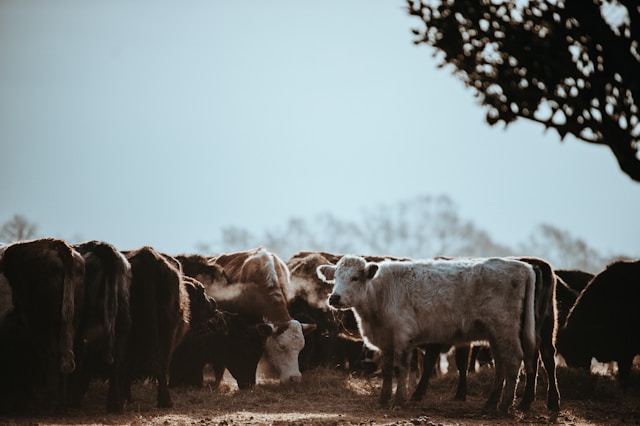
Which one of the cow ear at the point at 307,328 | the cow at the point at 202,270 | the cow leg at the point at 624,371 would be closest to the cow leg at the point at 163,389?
the cow ear at the point at 307,328

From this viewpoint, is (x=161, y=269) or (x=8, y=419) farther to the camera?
(x=161, y=269)

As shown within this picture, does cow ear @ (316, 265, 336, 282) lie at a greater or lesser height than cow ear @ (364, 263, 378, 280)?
lesser

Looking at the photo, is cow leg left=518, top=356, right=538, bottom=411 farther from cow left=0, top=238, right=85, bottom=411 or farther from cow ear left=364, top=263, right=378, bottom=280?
cow left=0, top=238, right=85, bottom=411

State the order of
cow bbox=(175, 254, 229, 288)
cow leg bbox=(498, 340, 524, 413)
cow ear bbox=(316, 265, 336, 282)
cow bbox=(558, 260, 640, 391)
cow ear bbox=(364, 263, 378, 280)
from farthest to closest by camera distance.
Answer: cow bbox=(175, 254, 229, 288)
cow bbox=(558, 260, 640, 391)
cow ear bbox=(316, 265, 336, 282)
cow ear bbox=(364, 263, 378, 280)
cow leg bbox=(498, 340, 524, 413)

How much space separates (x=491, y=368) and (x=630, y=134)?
5.20 m

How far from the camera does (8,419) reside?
8586mm

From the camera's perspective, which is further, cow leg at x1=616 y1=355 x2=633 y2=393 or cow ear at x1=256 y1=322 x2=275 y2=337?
cow ear at x1=256 y1=322 x2=275 y2=337

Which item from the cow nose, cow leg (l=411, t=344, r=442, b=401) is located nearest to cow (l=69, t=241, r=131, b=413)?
the cow nose

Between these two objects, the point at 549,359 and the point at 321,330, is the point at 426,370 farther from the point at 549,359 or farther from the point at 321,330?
the point at 321,330

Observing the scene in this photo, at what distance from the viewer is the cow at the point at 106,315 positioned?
368 inches

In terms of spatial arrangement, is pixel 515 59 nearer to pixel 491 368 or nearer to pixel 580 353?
pixel 491 368

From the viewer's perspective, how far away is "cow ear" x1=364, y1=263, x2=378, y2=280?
34.2 ft

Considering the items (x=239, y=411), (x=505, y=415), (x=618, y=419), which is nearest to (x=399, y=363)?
(x=505, y=415)

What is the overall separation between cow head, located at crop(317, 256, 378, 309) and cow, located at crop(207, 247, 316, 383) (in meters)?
2.58
